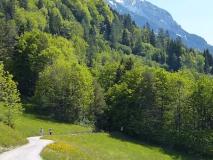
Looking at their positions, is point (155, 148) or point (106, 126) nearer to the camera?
point (155, 148)

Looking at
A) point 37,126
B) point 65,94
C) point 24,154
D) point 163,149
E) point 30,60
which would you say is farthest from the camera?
point 30,60

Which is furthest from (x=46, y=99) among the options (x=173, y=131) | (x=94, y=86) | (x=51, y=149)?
(x=51, y=149)

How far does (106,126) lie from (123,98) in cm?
866

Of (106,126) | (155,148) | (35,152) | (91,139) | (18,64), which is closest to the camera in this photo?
(35,152)

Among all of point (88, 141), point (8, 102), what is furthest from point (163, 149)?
point (8, 102)

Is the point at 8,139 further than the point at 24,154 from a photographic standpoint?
Yes

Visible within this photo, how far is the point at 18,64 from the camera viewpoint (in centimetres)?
14525

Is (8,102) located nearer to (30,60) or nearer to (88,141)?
(88,141)

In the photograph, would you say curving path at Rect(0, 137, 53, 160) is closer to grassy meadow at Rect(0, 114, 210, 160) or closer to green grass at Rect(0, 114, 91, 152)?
grassy meadow at Rect(0, 114, 210, 160)

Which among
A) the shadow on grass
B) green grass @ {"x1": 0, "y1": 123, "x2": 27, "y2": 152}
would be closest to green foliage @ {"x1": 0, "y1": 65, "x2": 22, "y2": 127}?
green grass @ {"x1": 0, "y1": 123, "x2": 27, "y2": 152}

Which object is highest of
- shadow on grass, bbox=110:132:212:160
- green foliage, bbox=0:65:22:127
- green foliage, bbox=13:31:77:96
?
green foliage, bbox=13:31:77:96

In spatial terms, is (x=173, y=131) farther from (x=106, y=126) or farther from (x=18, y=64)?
(x=18, y=64)

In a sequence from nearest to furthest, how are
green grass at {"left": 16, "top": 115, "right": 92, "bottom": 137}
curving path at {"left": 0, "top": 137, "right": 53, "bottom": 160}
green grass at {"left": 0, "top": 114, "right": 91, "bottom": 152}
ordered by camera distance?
curving path at {"left": 0, "top": 137, "right": 53, "bottom": 160}
green grass at {"left": 0, "top": 114, "right": 91, "bottom": 152}
green grass at {"left": 16, "top": 115, "right": 92, "bottom": 137}

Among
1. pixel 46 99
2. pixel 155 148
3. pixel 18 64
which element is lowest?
pixel 155 148
